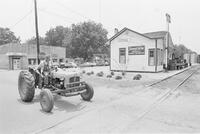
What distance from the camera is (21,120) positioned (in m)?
4.61

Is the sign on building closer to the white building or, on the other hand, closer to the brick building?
the white building

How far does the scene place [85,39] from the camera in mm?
45281

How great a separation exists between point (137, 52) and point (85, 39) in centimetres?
2646

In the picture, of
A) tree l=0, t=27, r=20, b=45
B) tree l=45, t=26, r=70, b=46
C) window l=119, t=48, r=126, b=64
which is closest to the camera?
window l=119, t=48, r=126, b=64

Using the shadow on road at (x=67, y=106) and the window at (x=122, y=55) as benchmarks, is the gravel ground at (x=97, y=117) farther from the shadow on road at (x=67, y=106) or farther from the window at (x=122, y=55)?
the window at (x=122, y=55)

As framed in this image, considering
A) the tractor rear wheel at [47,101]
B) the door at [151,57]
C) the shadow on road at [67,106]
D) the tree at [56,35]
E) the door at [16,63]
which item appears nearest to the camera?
the tractor rear wheel at [47,101]

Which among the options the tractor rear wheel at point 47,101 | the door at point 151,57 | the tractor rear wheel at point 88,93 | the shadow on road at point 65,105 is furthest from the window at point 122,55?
the tractor rear wheel at point 47,101

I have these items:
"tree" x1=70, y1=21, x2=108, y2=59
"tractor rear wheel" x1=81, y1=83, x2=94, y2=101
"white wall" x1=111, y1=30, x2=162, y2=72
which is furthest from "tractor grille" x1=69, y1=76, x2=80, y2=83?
"tree" x1=70, y1=21, x2=108, y2=59

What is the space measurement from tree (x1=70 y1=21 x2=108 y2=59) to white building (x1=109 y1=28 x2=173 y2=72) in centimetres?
2320

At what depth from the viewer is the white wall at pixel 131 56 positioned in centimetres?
2028

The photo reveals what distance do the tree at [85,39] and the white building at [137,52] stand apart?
23199 mm

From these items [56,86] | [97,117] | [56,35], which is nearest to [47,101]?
[56,86]

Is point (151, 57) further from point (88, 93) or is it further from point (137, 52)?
point (88, 93)

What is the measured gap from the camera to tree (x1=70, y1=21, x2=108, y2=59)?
4559cm
